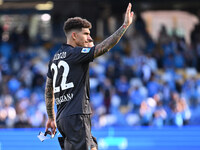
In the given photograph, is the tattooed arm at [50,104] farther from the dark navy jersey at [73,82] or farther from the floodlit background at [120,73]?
the floodlit background at [120,73]

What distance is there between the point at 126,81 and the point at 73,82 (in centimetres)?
1005

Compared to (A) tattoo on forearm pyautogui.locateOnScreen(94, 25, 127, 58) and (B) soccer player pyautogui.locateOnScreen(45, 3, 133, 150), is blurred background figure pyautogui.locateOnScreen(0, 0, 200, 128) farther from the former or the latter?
(A) tattoo on forearm pyautogui.locateOnScreen(94, 25, 127, 58)

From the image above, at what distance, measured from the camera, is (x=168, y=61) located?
50.9 ft

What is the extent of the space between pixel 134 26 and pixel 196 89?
200 inches

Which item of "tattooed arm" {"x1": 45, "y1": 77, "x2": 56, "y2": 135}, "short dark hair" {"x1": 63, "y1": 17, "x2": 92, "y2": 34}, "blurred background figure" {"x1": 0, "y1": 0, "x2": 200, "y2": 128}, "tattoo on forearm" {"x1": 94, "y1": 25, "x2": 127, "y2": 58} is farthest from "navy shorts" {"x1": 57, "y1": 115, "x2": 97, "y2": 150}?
"blurred background figure" {"x1": 0, "y1": 0, "x2": 200, "y2": 128}

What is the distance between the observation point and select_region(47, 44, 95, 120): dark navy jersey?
4.22 metres

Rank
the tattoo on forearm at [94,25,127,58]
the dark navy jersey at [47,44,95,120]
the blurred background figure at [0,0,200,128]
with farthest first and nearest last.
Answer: the blurred background figure at [0,0,200,128], the dark navy jersey at [47,44,95,120], the tattoo on forearm at [94,25,127,58]

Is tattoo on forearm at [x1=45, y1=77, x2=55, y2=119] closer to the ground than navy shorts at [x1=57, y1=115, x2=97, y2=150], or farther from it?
farther from it

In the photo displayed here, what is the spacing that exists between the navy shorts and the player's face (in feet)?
A: 2.32

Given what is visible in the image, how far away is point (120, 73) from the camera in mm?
14586

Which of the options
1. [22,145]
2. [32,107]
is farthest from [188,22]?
[22,145]

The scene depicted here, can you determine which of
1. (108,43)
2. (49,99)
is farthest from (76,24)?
(49,99)

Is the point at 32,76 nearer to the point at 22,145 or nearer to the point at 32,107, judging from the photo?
the point at 32,107

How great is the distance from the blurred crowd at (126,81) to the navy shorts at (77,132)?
317 inches
